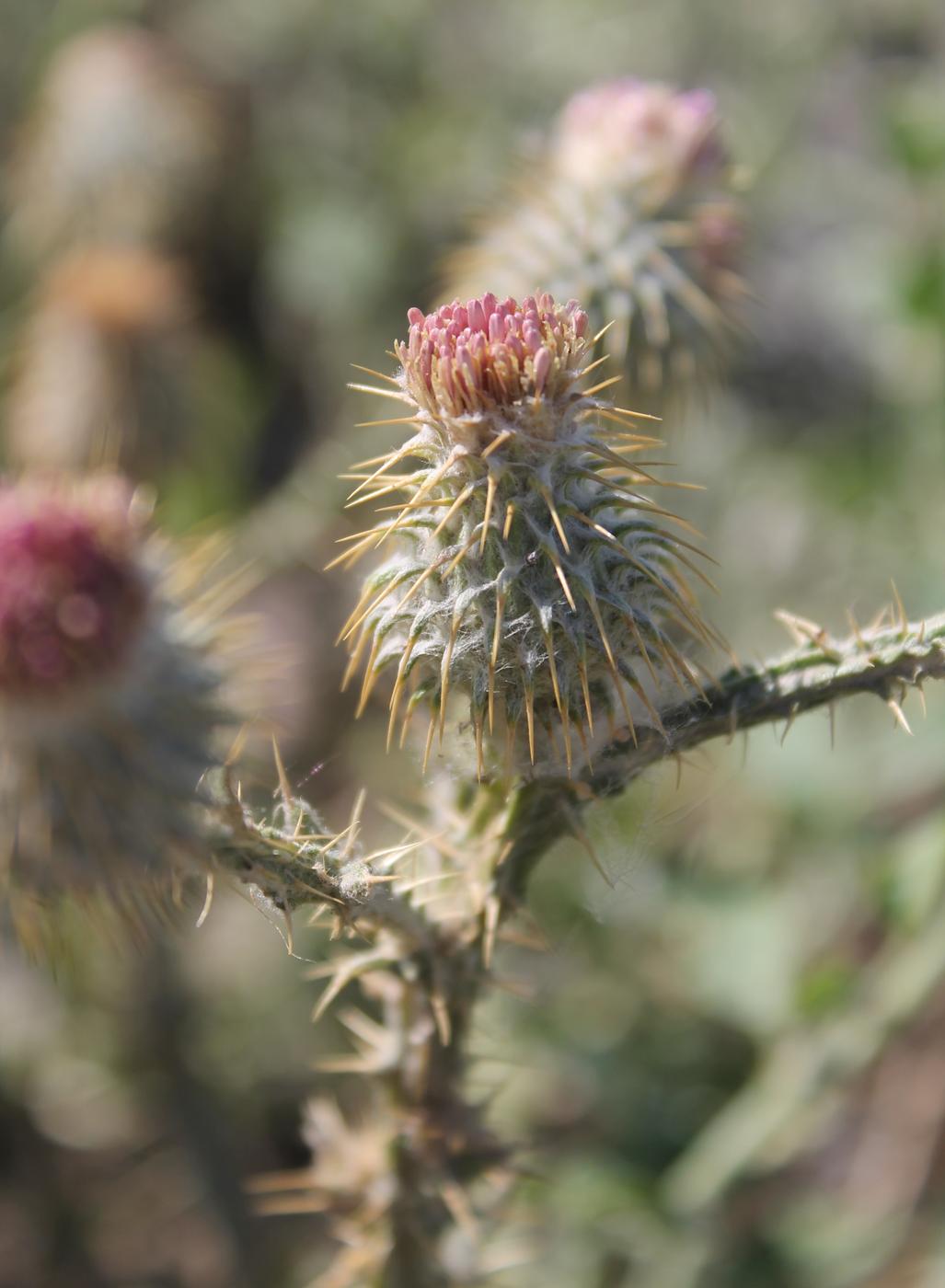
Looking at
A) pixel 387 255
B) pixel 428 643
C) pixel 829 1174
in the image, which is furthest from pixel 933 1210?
pixel 387 255

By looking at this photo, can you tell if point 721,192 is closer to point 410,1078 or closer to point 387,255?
point 410,1078

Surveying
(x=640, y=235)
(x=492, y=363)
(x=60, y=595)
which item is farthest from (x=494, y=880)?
(x=640, y=235)

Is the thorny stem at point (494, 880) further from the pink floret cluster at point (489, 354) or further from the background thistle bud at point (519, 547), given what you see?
the pink floret cluster at point (489, 354)

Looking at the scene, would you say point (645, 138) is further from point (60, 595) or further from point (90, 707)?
point (90, 707)

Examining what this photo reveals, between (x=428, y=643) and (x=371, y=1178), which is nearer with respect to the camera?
(x=428, y=643)

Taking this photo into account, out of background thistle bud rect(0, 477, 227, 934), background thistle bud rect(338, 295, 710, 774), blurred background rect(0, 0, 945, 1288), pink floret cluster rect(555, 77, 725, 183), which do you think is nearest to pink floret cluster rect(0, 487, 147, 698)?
background thistle bud rect(0, 477, 227, 934)

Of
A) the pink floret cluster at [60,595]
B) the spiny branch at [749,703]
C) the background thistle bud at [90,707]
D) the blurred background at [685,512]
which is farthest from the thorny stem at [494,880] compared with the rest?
the pink floret cluster at [60,595]
